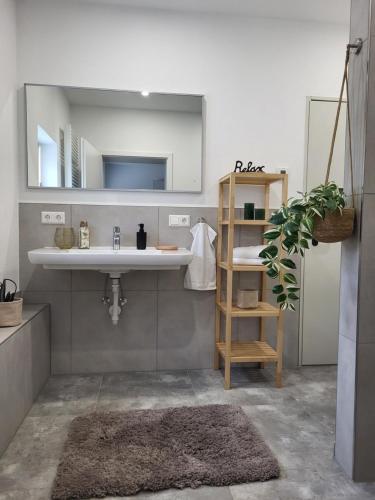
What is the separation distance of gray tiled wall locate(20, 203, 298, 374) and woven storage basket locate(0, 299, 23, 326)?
1.97 ft

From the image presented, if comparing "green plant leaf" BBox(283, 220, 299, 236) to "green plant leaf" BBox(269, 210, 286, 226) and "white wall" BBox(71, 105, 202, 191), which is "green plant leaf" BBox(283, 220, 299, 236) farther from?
"white wall" BBox(71, 105, 202, 191)

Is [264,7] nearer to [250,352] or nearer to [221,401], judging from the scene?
[250,352]

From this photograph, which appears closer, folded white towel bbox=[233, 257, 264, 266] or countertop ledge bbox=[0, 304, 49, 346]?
countertop ledge bbox=[0, 304, 49, 346]

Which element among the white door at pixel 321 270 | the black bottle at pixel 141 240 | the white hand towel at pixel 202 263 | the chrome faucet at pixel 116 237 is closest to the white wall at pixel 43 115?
the chrome faucet at pixel 116 237

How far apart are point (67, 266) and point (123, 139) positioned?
0.98 metres

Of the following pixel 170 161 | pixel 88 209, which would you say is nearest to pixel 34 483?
pixel 88 209

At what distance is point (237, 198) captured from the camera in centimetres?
266

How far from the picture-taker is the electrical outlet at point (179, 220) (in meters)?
2.59

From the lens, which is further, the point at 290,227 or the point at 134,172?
the point at 134,172

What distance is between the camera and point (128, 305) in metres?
2.60

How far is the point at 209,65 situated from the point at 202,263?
141 cm

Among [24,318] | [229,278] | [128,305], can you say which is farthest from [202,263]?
[24,318]

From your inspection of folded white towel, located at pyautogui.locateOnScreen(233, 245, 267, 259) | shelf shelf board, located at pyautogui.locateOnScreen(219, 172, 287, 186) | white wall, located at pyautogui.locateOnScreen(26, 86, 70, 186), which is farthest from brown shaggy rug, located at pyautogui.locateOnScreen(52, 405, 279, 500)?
white wall, located at pyautogui.locateOnScreen(26, 86, 70, 186)

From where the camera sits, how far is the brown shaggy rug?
1.44 m
